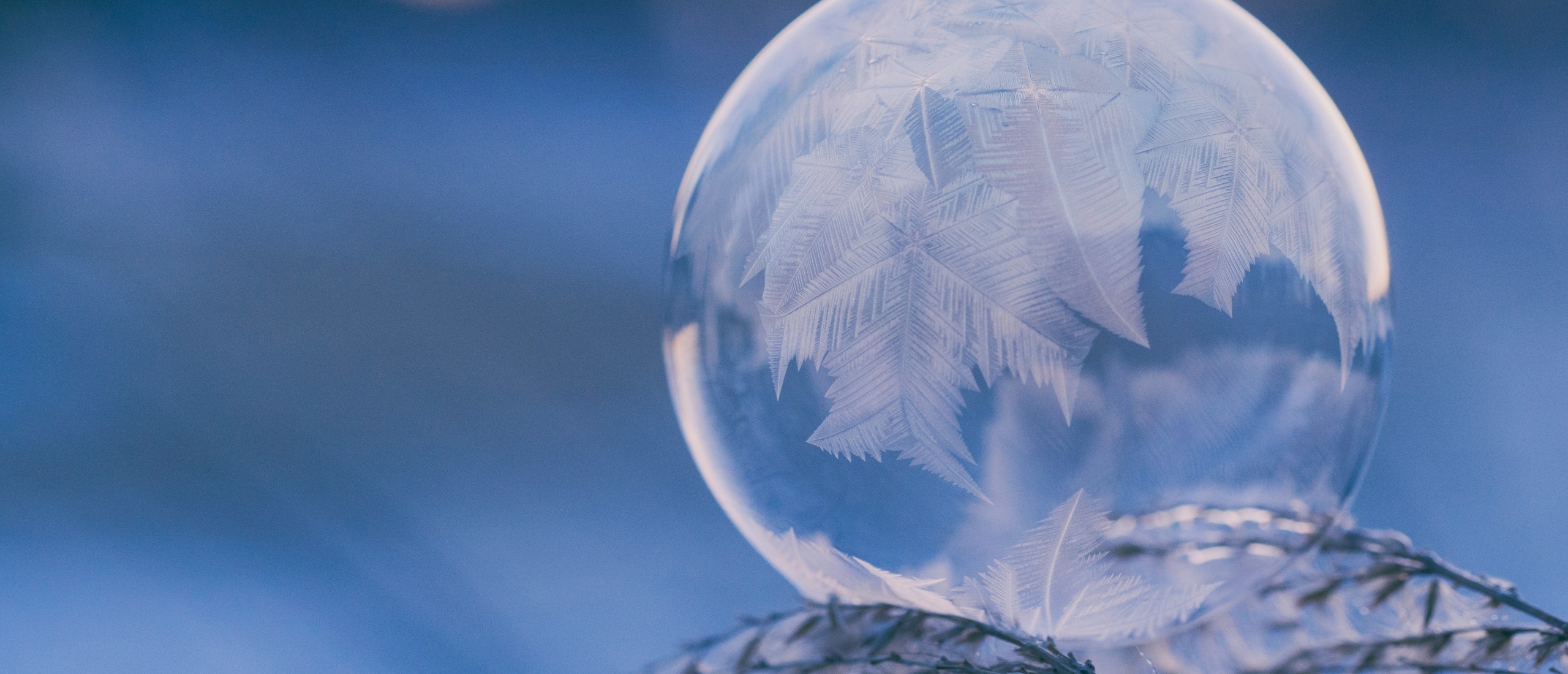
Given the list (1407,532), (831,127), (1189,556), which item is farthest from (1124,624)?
(1407,532)

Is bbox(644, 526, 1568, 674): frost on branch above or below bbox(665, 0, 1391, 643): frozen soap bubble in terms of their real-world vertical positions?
below

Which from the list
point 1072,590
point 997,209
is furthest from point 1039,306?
point 1072,590

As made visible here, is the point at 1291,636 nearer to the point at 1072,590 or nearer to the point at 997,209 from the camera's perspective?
the point at 1072,590

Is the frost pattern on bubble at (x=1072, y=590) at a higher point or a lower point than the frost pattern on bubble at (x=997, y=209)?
lower

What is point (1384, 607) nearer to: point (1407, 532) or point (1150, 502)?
point (1150, 502)

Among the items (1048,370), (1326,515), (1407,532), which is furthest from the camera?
(1407,532)

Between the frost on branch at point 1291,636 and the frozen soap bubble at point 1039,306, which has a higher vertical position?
the frozen soap bubble at point 1039,306
